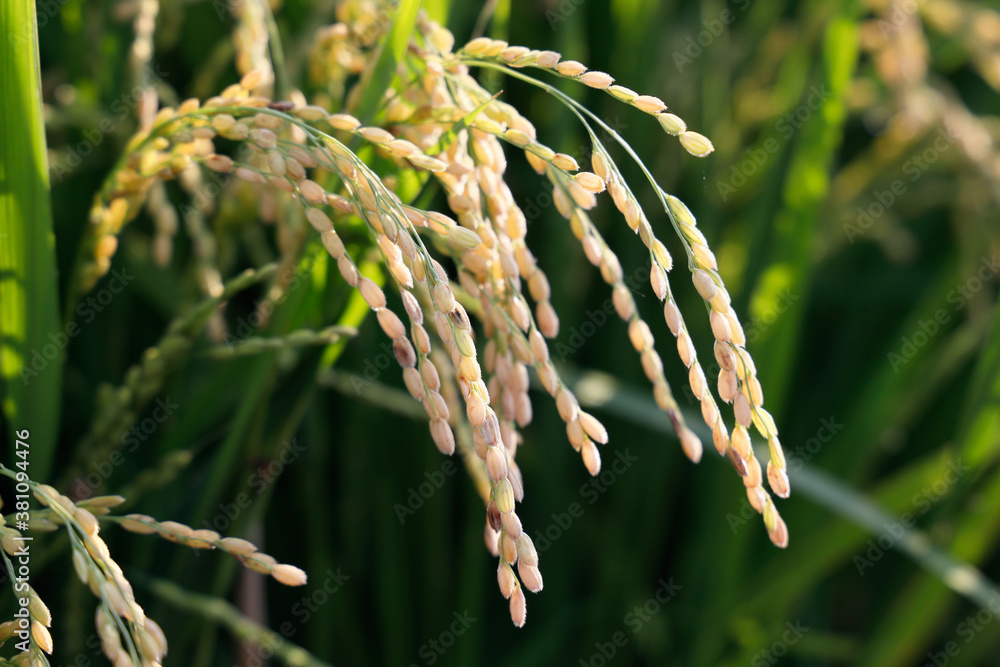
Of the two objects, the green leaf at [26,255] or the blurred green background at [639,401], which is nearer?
the green leaf at [26,255]

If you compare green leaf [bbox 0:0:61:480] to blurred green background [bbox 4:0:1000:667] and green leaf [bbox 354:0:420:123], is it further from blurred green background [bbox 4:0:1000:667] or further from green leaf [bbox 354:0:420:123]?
green leaf [bbox 354:0:420:123]

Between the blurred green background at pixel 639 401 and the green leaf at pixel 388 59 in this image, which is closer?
the green leaf at pixel 388 59

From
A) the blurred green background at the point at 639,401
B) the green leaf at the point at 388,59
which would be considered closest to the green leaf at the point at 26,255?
the blurred green background at the point at 639,401

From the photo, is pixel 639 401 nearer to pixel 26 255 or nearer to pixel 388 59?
pixel 388 59

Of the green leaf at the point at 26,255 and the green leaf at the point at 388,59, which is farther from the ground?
the green leaf at the point at 388,59

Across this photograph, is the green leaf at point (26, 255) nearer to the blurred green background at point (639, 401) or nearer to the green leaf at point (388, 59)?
→ the blurred green background at point (639, 401)
